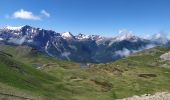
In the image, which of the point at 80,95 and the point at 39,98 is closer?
the point at 39,98

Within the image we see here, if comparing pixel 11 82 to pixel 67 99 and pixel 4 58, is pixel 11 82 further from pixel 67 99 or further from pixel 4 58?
pixel 4 58

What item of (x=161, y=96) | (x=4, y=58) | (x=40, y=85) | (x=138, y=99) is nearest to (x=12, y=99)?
(x=138, y=99)

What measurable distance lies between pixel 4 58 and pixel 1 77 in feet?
121

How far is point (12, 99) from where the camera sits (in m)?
100

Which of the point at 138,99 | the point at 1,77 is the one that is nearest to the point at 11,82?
the point at 1,77

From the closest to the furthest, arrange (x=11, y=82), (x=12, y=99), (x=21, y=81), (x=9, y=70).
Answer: (x=12, y=99) < (x=11, y=82) < (x=21, y=81) < (x=9, y=70)

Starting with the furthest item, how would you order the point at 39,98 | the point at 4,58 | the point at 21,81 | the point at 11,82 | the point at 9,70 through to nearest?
the point at 4,58
the point at 9,70
the point at 21,81
the point at 11,82
the point at 39,98

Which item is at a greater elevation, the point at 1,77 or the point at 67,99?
the point at 1,77

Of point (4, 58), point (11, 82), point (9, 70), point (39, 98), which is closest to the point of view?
point (39, 98)

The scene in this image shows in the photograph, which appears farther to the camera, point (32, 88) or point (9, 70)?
point (9, 70)

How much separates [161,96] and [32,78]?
86.4m

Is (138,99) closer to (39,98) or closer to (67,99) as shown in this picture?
(39,98)

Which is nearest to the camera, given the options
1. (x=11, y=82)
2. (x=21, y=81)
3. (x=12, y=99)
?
(x=12, y=99)

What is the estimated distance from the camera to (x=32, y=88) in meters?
149
